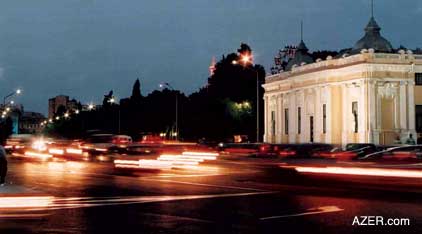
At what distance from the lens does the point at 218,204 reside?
1969 cm

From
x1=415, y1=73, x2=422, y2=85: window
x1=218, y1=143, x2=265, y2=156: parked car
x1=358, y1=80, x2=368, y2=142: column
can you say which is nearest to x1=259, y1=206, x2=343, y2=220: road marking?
x1=218, y1=143, x2=265, y2=156: parked car

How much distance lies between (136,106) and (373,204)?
113m

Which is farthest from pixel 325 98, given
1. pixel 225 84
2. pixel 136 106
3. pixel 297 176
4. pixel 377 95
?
pixel 297 176

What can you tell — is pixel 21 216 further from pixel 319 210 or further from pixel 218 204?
pixel 319 210

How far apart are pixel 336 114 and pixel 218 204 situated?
2612 inches

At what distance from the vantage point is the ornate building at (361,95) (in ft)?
257

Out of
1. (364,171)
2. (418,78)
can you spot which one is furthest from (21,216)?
(418,78)

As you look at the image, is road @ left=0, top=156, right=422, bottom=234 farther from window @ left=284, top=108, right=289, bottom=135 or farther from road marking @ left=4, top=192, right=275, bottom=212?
window @ left=284, top=108, right=289, bottom=135

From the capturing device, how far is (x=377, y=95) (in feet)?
259

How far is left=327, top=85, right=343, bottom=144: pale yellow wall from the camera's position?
83875 millimetres

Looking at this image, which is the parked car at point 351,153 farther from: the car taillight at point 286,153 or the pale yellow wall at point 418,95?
the pale yellow wall at point 418,95

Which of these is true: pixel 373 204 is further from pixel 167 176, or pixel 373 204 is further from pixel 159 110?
pixel 159 110

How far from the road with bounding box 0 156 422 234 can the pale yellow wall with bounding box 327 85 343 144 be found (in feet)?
181

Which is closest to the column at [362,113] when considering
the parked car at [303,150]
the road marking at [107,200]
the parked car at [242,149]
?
the parked car at [242,149]
